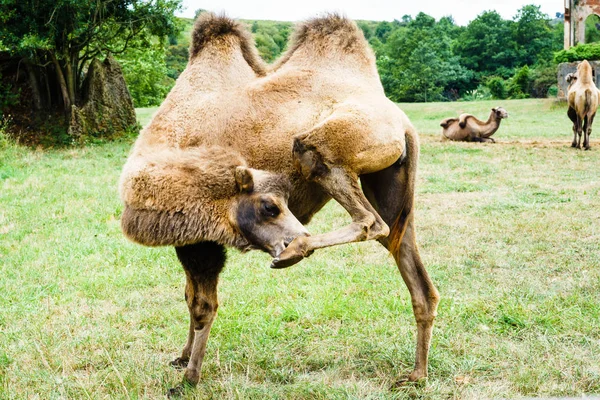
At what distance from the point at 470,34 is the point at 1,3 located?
5085 cm

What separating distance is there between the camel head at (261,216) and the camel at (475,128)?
552 inches

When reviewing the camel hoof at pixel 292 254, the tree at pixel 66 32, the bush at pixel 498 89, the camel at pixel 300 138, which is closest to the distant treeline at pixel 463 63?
the bush at pixel 498 89

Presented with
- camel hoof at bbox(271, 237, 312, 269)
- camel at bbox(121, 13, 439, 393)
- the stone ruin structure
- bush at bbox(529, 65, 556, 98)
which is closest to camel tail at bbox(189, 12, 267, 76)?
camel at bbox(121, 13, 439, 393)

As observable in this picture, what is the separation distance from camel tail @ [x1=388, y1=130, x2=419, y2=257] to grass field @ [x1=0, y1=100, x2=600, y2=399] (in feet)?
2.90

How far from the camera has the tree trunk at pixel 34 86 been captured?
16.1 meters

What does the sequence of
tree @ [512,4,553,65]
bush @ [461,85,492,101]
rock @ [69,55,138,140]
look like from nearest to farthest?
1. rock @ [69,55,138,140]
2. bush @ [461,85,492,101]
3. tree @ [512,4,553,65]

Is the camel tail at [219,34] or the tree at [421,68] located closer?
the camel tail at [219,34]

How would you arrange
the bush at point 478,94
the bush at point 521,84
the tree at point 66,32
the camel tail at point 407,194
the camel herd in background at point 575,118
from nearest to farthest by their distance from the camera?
the camel tail at point 407,194 → the tree at point 66,32 → the camel herd in background at point 575,118 → the bush at point 521,84 → the bush at point 478,94

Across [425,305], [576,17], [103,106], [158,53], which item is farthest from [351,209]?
[576,17]

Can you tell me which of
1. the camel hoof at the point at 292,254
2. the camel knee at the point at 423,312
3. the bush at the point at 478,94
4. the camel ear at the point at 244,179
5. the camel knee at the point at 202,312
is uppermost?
the camel ear at the point at 244,179

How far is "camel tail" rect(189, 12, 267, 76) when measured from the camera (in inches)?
168

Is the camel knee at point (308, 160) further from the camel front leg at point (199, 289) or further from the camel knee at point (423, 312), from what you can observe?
the camel knee at point (423, 312)

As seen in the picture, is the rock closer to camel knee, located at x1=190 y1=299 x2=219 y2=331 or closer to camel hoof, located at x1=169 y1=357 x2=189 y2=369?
camel hoof, located at x1=169 y1=357 x2=189 y2=369

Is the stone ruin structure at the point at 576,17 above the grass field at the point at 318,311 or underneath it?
above
